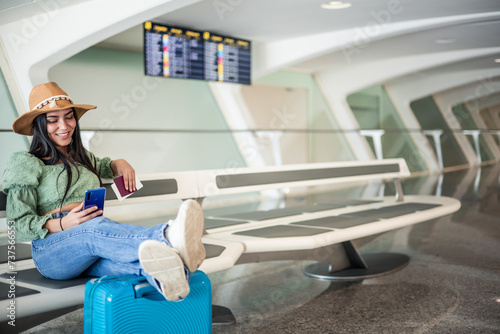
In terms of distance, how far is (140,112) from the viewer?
20.6 feet

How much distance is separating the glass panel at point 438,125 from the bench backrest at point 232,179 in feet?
30.5

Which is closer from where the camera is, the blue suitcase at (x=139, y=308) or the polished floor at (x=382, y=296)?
the blue suitcase at (x=139, y=308)

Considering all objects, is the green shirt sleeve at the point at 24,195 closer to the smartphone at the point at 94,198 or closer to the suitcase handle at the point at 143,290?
the smartphone at the point at 94,198

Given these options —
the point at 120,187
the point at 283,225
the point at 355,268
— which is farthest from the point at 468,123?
the point at 120,187

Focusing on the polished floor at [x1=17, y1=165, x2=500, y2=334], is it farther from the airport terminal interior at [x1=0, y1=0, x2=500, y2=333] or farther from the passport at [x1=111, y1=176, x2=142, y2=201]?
the passport at [x1=111, y1=176, x2=142, y2=201]

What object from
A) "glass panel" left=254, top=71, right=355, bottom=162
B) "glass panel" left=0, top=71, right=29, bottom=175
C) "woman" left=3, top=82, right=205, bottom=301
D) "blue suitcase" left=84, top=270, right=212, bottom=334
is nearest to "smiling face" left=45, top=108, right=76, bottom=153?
"woman" left=3, top=82, right=205, bottom=301

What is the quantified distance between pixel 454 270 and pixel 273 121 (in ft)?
16.6

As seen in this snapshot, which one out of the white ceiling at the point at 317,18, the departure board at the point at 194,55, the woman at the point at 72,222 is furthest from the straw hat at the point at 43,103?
the departure board at the point at 194,55

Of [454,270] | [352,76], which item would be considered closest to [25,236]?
[454,270]

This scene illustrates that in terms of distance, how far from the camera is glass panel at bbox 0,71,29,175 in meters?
4.80

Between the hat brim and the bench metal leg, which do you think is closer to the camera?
the hat brim

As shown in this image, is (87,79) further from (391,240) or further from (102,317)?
(102,317)

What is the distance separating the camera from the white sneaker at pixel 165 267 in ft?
5.29

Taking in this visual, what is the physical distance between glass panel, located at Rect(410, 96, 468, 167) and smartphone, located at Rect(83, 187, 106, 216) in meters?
11.2
